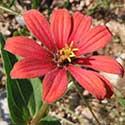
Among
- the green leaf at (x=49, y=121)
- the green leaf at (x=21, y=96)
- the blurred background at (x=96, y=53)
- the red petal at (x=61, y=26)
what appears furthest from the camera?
the blurred background at (x=96, y=53)

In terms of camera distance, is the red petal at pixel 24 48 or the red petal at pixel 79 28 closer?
the red petal at pixel 24 48

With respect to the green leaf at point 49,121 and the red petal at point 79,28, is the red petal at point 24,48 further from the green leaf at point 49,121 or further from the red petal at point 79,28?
the green leaf at point 49,121

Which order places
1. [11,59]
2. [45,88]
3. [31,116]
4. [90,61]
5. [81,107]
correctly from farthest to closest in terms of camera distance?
[81,107], [31,116], [11,59], [90,61], [45,88]

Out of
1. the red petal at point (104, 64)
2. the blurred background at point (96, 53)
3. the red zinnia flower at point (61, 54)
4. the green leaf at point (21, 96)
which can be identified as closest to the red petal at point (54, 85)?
the red zinnia flower at point (61, 54)

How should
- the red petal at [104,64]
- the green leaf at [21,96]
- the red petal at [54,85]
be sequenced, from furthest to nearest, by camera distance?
the green leaf at [21,96] → the red petal at [104,64] → the red petal at [54,85]

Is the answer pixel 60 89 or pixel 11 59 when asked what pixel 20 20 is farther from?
pixel 60 89

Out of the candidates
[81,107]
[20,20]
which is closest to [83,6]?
[20,20]

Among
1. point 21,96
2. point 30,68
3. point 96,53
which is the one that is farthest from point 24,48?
point 96,53
